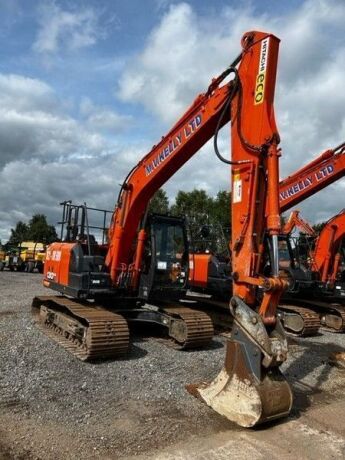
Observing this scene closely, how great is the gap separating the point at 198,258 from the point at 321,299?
4.31 metres

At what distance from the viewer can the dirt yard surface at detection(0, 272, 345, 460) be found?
4.94 metres

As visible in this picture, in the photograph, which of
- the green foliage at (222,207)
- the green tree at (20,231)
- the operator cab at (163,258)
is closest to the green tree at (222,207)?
the green foliage at (222,207)

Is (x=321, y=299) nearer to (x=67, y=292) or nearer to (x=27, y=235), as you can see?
(x=67, y=292)

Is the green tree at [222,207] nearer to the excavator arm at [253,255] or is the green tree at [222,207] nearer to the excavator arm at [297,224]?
the excavator arm at [297,224]

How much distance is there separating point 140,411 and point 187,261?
440 cm

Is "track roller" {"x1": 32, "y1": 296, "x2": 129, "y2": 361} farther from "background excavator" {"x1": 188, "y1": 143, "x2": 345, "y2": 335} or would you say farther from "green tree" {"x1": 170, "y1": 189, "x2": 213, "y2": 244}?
"green tree" {"x1": 170, "y1": 189, "x2": 213, "y2": 244}

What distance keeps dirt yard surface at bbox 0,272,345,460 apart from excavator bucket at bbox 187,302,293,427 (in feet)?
0.54

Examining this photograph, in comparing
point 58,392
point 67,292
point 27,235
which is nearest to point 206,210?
point 67,292

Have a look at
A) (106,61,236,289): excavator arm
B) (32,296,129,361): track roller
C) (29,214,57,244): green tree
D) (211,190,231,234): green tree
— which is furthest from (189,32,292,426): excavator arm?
(29,214,57,244): green tree

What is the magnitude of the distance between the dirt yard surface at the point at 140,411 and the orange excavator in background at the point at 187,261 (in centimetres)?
34

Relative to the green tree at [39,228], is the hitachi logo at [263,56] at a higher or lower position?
lower

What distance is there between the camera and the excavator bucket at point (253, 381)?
5543mm

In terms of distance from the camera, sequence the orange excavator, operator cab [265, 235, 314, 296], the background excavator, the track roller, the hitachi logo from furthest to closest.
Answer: the orange excavator → operator cab [265, 235, 314, 296] → the background excavator → the track roller → the hitachi logo

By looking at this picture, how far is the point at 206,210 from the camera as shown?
50250mm
